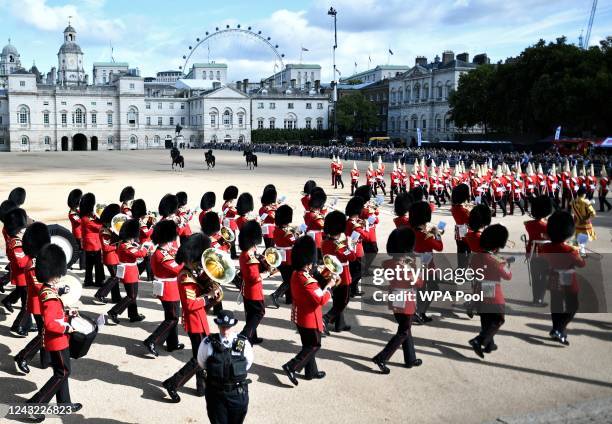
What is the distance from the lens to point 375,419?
5.76 metres

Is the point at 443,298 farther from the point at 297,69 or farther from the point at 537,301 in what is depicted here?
the point at 297,69

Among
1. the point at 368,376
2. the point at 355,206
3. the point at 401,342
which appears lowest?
the point at 368,376

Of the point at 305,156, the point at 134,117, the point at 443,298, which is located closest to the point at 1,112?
the point at 134,117

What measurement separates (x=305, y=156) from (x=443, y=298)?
166ft

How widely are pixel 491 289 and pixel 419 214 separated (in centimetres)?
205

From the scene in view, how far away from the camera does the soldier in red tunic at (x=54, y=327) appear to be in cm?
555

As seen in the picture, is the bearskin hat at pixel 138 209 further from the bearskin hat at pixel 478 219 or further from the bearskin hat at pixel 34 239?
the bearskin hat at pixel 478 219

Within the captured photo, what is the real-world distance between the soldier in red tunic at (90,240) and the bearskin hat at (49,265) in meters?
4.36

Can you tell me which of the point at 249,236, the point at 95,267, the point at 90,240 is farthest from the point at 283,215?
the point at 95,267

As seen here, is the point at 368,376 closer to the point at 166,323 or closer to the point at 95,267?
the point at 166,323

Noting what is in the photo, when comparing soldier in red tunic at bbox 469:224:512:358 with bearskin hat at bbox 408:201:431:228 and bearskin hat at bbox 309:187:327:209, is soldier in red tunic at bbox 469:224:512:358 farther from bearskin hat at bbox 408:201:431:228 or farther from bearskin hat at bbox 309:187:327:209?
bearskin hat at bbox 309:187:327:209

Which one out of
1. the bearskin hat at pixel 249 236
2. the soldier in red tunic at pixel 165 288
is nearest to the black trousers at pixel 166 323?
the soldier in red tunic at pixel 165 288

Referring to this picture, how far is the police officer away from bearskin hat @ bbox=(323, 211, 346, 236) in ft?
11.8

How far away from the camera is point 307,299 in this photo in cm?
645
